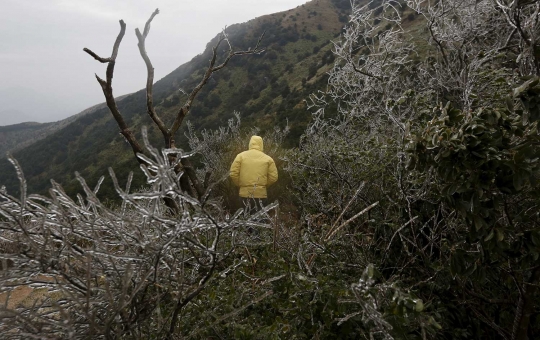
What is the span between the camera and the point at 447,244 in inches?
80.8

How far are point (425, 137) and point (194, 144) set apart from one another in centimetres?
909

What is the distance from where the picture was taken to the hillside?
3102cm

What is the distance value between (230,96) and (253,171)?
34.2 meters

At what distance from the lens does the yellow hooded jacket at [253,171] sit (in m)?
4.84

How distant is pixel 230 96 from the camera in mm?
37750

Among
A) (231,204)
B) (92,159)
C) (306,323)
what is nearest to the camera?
(306,323)

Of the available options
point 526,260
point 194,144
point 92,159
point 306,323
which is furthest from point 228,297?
point 92,159

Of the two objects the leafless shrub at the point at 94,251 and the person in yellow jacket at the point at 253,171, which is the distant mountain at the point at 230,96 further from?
the leafless shrub at the point at 94,251

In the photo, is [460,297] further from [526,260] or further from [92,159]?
[92,159]

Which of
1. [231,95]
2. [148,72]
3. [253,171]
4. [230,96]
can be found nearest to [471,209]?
[148,72]

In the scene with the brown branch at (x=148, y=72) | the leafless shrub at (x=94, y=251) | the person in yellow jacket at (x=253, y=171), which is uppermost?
the brown branch at (x=148, y=72)

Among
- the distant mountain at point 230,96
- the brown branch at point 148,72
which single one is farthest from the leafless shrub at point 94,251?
the distant mountain at point 230,96

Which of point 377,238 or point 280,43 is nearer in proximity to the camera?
point 377,238

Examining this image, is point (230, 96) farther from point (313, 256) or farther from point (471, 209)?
point (471, 209)
